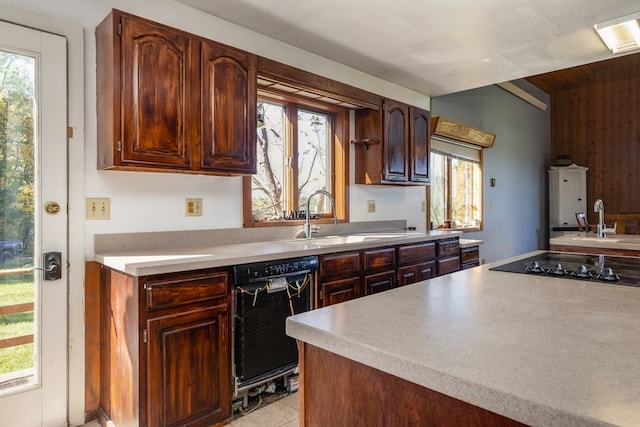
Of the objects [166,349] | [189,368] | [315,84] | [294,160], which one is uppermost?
[315,84]

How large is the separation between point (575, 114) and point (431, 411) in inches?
355

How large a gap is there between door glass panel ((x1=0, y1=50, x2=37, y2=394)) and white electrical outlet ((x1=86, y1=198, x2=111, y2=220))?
0.26 meters

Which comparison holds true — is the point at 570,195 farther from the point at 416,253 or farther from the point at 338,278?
the point at 338,278

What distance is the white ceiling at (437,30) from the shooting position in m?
2.56

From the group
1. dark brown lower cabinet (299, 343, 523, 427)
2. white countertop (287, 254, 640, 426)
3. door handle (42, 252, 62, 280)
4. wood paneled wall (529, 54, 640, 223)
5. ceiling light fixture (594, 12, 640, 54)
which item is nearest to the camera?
white countertop (287, 254, 640, 426)

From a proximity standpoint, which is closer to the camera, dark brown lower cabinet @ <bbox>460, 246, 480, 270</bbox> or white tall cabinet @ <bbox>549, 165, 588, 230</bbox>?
dark brown lower cabinet @ <bbox>460, 246, 480, 270</bbox>

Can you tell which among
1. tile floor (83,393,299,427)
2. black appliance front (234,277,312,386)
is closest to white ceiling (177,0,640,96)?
black appliance front (234,277,312,386)

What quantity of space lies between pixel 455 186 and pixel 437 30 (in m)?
2.90

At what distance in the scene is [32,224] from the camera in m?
2.02

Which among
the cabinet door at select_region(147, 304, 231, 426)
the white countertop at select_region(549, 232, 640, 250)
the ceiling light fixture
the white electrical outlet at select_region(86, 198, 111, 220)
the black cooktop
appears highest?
the ceiling light fixture

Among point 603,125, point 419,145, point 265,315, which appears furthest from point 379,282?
point 603,125

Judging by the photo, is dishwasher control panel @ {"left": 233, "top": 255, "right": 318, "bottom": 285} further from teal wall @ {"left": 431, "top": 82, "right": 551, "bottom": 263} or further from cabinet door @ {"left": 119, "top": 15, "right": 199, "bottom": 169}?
teal wall @ {"left": 431, "top": 82, "right": 551, "bottom": 263}

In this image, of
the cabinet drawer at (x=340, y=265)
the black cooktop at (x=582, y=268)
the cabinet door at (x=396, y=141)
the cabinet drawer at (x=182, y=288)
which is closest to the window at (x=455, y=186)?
the cabinet door at (x=396, y=141)

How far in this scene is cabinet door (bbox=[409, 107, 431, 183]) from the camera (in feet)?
13.1
